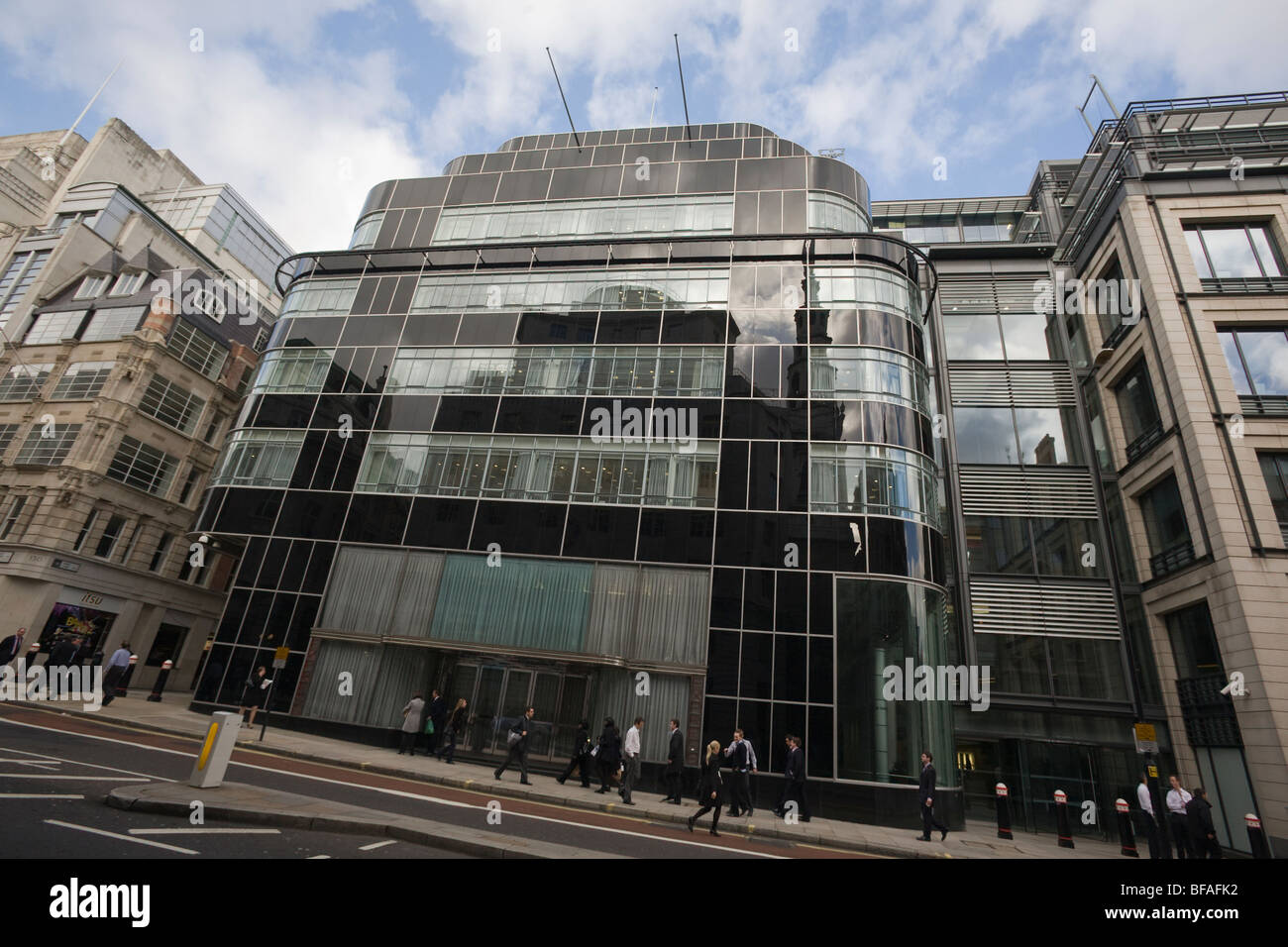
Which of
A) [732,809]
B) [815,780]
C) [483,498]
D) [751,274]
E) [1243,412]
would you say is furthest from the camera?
[751,274]

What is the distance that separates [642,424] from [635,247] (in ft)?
29.9

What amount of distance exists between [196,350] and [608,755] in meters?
35.9

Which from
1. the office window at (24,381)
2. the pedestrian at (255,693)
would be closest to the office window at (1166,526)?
the pedestrian at (255,693)

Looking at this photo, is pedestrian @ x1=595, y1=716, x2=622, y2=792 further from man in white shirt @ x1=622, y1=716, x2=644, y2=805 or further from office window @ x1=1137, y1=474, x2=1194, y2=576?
office window @ x1=1137, y1=474, x2=1194, y2=576

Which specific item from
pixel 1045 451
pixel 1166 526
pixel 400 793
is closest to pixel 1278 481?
pixel 1166 526

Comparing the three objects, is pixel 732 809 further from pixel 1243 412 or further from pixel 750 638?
pixel 1243 412

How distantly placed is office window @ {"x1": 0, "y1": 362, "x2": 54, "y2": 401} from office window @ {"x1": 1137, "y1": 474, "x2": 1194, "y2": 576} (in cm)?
5330

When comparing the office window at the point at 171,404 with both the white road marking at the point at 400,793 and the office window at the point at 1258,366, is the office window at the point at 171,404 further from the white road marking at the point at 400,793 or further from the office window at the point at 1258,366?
the office window at the point at 1258,366

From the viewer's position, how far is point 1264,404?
19688 mm

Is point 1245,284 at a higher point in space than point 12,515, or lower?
higher

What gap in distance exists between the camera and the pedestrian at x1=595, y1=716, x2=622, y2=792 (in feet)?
52.7

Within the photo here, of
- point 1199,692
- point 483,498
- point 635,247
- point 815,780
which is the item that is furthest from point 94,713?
point 1199,692

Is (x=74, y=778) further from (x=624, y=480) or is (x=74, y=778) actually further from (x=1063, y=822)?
(x=1063, y=822)

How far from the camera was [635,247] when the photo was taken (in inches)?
1066
